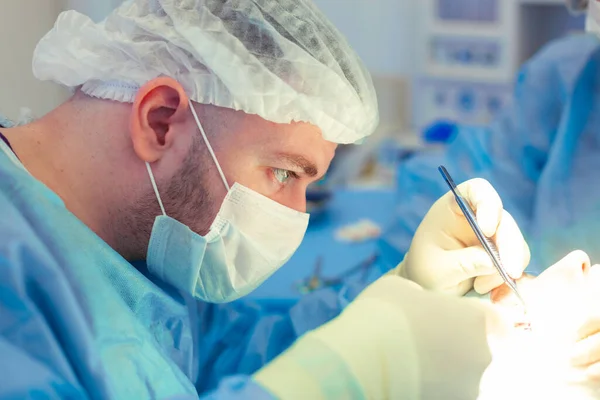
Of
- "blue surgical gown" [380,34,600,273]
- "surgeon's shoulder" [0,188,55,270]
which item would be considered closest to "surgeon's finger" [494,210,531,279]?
"blue surgical gown" [380,34,600,273]

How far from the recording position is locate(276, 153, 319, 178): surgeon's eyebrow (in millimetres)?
1304

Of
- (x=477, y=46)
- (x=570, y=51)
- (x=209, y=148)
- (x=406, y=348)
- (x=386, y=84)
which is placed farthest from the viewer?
(x=386, y=84)

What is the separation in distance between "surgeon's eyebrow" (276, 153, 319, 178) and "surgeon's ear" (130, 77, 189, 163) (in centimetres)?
18

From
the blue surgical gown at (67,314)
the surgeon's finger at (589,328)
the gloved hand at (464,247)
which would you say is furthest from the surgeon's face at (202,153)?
the surgeon's finger at (589,328)

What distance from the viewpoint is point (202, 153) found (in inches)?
50.9

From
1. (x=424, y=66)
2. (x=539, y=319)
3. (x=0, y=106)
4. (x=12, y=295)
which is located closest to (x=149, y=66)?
(x=12, y=295)

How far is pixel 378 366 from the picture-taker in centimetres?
117

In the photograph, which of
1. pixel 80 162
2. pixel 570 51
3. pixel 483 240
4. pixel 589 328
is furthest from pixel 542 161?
pixel 80 162

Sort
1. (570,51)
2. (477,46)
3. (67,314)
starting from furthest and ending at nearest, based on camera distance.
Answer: (477,46) → (570,51) → (67,314)

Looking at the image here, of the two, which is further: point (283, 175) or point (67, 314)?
point (283, 175)

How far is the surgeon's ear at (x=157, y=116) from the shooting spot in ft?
4.11

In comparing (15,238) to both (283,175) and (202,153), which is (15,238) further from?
(283,175)

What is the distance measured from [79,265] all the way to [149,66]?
0.37 meters

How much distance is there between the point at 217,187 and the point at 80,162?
0.24m
